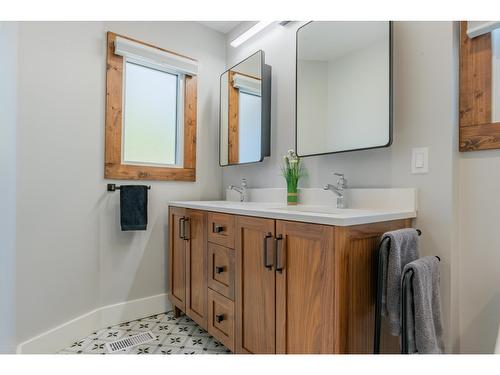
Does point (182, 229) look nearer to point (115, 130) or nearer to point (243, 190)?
point (243, 190)

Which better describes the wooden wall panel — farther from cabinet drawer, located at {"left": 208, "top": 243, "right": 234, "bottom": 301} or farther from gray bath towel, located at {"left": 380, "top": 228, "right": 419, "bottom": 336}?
gray bath towel, located at {"left": 380, "top": 228, "right": 419, "bottom": 336}

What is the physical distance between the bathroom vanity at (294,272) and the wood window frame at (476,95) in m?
0.33

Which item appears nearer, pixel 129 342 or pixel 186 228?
pixel 129 342

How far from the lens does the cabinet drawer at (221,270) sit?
1.47 meters

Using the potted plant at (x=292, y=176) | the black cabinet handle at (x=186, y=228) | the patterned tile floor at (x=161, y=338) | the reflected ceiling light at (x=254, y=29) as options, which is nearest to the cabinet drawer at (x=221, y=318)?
the patterned tile floor at (x=161, y=338)

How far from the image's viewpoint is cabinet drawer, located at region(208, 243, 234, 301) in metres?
1.47

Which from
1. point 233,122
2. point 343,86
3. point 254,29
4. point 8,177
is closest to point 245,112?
point 233,122

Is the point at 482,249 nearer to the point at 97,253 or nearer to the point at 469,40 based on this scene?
the point at 469,40

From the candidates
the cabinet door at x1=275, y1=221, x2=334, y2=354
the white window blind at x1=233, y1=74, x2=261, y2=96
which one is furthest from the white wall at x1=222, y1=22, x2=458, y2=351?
the white window blind at x1=233, y1=74, x2=261, y2=96

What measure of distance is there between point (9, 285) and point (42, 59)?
127cm

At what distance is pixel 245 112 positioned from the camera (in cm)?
218

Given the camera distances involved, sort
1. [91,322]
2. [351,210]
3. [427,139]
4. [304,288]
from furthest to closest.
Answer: [91,322]
[351,210]
[427,139]
[304,288]

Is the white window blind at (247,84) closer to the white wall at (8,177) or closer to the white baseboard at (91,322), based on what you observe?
the white wall at (8,177)

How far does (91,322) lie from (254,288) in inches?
49.1
